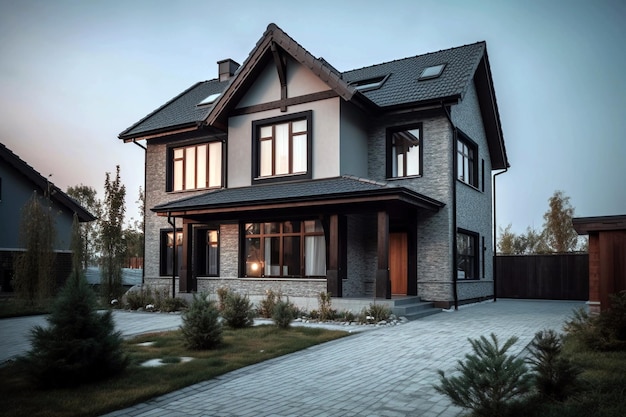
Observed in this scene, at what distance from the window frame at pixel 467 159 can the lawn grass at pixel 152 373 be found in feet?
28.3

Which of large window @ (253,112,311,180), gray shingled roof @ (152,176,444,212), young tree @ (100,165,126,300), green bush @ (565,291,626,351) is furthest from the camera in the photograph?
young tree @ (100,165,126,300)

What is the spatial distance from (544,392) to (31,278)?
52.0ft

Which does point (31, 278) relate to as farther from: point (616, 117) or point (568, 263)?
point (568, 263)

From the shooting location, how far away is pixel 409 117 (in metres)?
16.1

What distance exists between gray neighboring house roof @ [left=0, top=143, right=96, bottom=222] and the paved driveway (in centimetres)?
1670

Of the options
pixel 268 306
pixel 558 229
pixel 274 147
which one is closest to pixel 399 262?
pixel 268 306

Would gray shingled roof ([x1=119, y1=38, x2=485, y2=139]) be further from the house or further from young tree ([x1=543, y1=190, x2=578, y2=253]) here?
young tree ([x1=543, y1=190, x2=578, y2=253])

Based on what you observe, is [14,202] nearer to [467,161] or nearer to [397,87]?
[397,87]

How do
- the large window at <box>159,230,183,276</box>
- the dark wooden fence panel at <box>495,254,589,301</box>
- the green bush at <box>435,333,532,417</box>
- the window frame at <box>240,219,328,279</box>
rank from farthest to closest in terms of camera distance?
the dark wooden fence panel at <box>495,254,589,301</box> → the large window at <box>159,230,183,276</box> → the window frame at <box>240,219,328,279</box> → the green bush at <box>435,333,532,417</box>

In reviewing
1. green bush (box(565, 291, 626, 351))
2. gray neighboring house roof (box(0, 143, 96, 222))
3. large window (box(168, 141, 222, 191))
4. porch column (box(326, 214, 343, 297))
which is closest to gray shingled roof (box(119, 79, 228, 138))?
large window (box(168, 141, 222, 191))

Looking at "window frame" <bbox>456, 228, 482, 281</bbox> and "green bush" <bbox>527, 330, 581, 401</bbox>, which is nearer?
"green bush" <bbox>527, 330, 581, 401</bbox>

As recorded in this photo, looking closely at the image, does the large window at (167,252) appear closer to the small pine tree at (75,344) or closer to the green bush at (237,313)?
the green bush at (237,313)

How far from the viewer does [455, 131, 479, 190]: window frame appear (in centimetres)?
1681

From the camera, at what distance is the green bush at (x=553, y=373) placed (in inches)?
201
